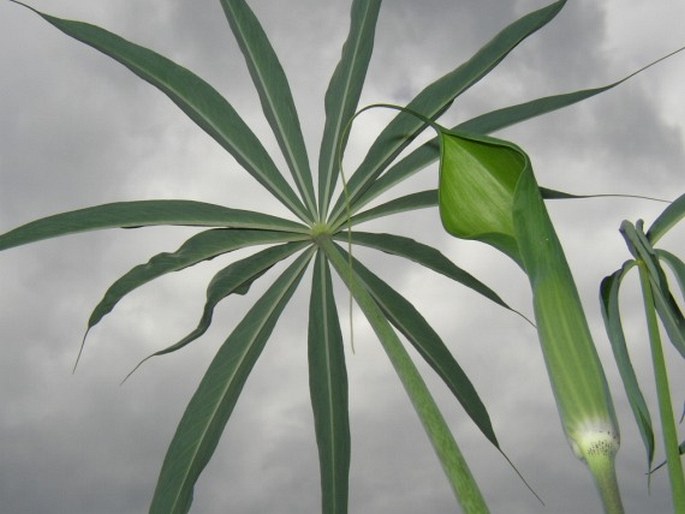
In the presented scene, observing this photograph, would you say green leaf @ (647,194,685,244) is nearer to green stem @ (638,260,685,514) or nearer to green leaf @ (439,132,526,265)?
green stem @ (638,260,685,514)

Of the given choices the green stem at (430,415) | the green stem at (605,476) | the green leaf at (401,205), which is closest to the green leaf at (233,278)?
the green leaf at (401,205)

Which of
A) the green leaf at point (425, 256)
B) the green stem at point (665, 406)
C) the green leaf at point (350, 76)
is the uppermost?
the green leaf at point (350, 76)

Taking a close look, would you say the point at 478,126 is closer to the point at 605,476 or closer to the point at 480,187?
the point at 480,187

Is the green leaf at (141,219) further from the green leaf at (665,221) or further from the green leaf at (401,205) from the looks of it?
the green leaf at (665,221)

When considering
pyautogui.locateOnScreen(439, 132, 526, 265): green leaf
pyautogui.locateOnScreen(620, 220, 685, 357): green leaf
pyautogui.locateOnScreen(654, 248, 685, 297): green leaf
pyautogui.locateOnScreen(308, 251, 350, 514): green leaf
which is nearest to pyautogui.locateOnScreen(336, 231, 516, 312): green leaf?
pyautogui.locateOnScreen(308, 251, 350, 514): green leaf

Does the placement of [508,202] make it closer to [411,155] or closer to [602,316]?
[602,316]

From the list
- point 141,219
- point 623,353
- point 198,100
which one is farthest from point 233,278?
point 623,353

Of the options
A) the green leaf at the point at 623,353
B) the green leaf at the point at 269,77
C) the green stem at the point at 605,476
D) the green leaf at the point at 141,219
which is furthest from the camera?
the green leaf at the point at 269,77
